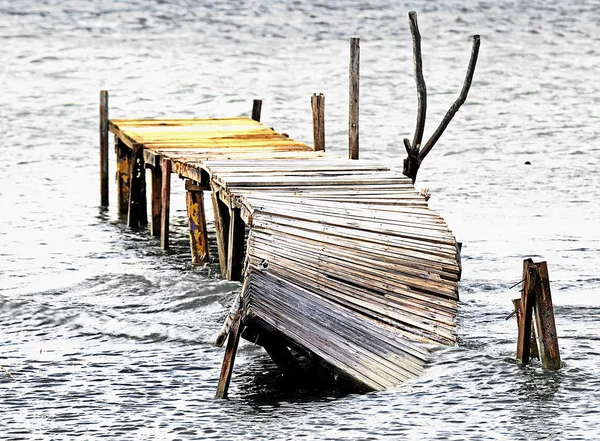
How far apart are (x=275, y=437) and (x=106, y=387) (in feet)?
6.71

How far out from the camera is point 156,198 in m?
18.1

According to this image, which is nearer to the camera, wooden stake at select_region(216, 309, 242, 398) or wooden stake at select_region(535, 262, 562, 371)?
wooden stake at select_region(216, 309, 242, 398)

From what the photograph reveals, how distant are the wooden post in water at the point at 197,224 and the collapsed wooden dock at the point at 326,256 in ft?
0.04

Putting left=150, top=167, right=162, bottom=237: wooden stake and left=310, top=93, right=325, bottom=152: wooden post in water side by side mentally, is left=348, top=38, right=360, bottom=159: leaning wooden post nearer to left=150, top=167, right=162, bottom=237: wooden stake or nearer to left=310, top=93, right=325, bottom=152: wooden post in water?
left=310, top=93, right=325, bottom=152: wooden post in water

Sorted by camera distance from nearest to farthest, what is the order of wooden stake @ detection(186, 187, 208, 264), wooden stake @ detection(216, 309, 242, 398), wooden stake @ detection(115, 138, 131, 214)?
1. wooden stake @ detection(216, 309, 242, 398)
2. wooden stake @ detection(186, 187, 208, 264)
3. wooden stake @ detection(115, 138, 131, 214)

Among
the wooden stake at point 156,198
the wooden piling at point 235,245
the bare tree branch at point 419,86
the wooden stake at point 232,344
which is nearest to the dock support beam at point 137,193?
the wooden stake at point 156,198

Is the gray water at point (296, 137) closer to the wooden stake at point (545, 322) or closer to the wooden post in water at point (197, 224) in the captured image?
the wooden stake at point (545, 322)

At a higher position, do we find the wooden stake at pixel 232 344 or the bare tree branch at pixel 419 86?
the bare tree branch at pixel 419 86

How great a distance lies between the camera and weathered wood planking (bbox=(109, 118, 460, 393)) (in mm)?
10461

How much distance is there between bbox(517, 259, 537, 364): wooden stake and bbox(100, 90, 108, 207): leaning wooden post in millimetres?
10723

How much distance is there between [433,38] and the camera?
40.4 metres

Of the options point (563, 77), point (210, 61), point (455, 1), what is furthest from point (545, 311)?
point (455, 1)

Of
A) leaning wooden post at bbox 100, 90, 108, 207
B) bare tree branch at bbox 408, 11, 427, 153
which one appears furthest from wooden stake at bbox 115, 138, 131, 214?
bare tree branch at bbox 408, 11, 427, 153

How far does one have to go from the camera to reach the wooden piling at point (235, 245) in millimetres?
13891
